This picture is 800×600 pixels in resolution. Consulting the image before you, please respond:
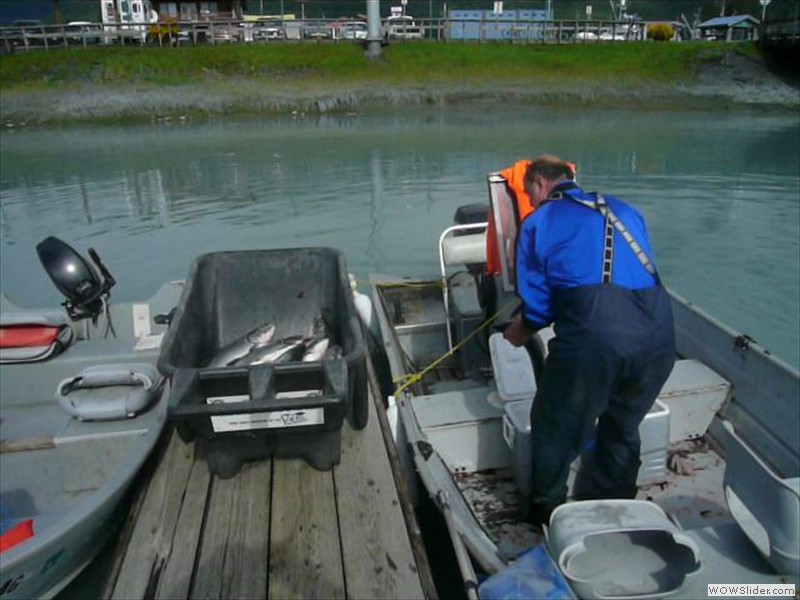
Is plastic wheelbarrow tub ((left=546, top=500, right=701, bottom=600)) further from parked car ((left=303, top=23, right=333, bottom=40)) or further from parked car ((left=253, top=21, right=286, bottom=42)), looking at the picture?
parked car ((left=303, top=23, right=333, bottom=40))

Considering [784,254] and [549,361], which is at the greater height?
[549,361]

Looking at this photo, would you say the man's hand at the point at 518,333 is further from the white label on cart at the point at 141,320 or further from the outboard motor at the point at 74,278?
the outboard motor at the point at 74,278

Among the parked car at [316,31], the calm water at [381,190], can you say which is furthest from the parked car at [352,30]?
the calm water at [381,190]

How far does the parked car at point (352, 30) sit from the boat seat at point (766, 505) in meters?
39.8

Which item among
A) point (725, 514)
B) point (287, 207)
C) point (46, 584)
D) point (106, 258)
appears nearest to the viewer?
point (46, 584)

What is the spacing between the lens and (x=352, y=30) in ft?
133

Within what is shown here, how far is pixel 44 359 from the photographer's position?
4.97 metres

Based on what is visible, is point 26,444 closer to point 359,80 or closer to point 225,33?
point 359,80

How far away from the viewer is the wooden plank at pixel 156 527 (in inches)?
111

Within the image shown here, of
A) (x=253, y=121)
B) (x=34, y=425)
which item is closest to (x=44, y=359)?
(x=34, y=425)

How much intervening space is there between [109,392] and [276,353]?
54.4 inches

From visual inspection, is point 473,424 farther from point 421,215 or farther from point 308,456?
point 421,215

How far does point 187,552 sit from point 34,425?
108 inches

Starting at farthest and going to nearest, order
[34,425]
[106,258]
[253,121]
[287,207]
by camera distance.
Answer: [253,121], [287,207], [106,258], [34,425]
